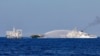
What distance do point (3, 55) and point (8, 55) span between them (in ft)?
2.67

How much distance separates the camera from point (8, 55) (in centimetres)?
6831

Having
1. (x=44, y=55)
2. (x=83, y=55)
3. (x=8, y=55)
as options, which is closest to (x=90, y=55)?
(x=83, y=55)

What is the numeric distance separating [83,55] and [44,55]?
519cm

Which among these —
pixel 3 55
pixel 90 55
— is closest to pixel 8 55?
pixel 3 55

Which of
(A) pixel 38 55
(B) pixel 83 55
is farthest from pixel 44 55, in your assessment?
(B) pixel 83 55

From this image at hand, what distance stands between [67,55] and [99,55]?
14.0 feet

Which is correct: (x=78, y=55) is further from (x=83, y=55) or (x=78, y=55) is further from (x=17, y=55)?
(x=17, y=55)

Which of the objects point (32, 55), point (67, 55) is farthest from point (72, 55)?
point (32, 55)

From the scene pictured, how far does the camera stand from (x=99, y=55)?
69.9 m

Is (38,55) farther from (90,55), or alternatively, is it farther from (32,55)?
(90,55)

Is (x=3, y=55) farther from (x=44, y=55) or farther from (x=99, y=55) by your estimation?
(x=99, y=55)

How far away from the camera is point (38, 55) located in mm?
70188

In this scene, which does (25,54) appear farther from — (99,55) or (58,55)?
(99,55)

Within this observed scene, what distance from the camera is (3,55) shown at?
67.8 m
